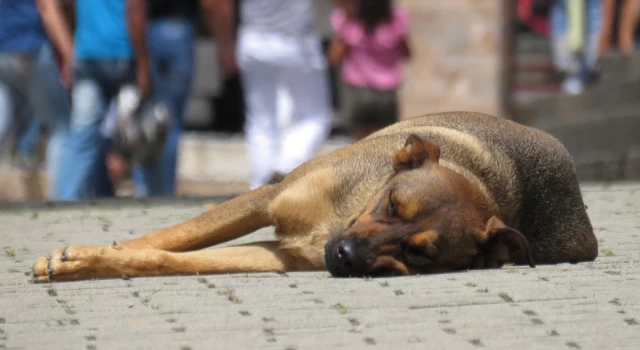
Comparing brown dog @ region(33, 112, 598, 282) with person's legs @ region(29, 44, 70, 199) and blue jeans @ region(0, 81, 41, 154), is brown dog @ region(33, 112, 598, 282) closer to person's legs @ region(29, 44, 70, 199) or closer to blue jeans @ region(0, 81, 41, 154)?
person's legs @ region(29, 44, 70, 199)

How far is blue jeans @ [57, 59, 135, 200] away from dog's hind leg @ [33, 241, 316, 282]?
3.81 m

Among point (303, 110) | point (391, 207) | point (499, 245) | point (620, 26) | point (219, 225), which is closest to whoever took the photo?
point (391, 207)

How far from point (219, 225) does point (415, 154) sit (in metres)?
0.95

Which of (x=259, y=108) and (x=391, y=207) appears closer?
(x=391, y=207)

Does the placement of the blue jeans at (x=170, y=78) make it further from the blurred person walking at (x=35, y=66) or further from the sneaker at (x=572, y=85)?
the sneaker at (x=572, y=85)

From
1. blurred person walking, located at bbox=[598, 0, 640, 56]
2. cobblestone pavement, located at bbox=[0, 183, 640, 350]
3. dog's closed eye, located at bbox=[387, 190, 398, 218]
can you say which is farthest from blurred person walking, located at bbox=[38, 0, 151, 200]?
blurred person walking, located at bbox=[598, 0, 640, 56]

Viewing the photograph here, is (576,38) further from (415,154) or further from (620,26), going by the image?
(415,154)

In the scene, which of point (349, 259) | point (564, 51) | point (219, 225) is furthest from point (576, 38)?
point (349, 259)

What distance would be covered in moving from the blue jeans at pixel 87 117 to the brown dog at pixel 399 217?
359 cm

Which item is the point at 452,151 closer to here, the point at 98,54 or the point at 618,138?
the point at 98,54

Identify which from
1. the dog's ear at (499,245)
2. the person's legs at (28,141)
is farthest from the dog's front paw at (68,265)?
the person's legs at (28,141)

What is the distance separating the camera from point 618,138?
38.8 feet

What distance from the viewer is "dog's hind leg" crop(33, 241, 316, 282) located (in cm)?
548

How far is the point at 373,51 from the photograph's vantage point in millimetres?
11289
